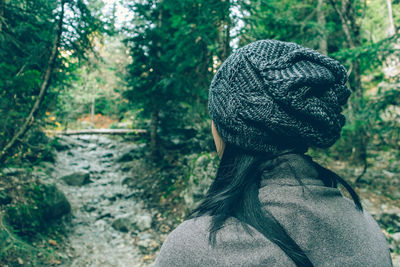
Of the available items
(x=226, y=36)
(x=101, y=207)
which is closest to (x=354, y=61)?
(x=226, y=36)

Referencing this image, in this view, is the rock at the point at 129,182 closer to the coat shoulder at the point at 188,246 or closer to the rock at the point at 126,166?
the rock at the point at 126,166

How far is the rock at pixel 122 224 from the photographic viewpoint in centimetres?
697

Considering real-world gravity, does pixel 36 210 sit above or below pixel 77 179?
above

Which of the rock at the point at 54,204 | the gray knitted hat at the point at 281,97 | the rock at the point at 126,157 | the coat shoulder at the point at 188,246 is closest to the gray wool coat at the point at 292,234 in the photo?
the coat shoulder at the point at 188,246

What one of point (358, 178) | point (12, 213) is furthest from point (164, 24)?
point (358, 178)

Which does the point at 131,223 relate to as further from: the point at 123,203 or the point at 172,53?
the point at 172,53

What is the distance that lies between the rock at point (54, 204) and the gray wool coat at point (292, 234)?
634 cm

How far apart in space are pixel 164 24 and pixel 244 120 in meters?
A: 9.56

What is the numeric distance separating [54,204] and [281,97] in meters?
7.05

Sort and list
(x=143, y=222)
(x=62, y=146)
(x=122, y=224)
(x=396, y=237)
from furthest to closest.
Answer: (x=62, y=146)
(x=143, y=222)
(x=122, y=224)
(x=396, y=237)

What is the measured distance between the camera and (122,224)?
23.1ft

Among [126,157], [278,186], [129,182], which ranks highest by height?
[278,186]

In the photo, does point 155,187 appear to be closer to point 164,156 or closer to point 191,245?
point 164,156

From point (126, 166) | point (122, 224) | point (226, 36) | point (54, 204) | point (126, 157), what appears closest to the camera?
point (226, 36)
